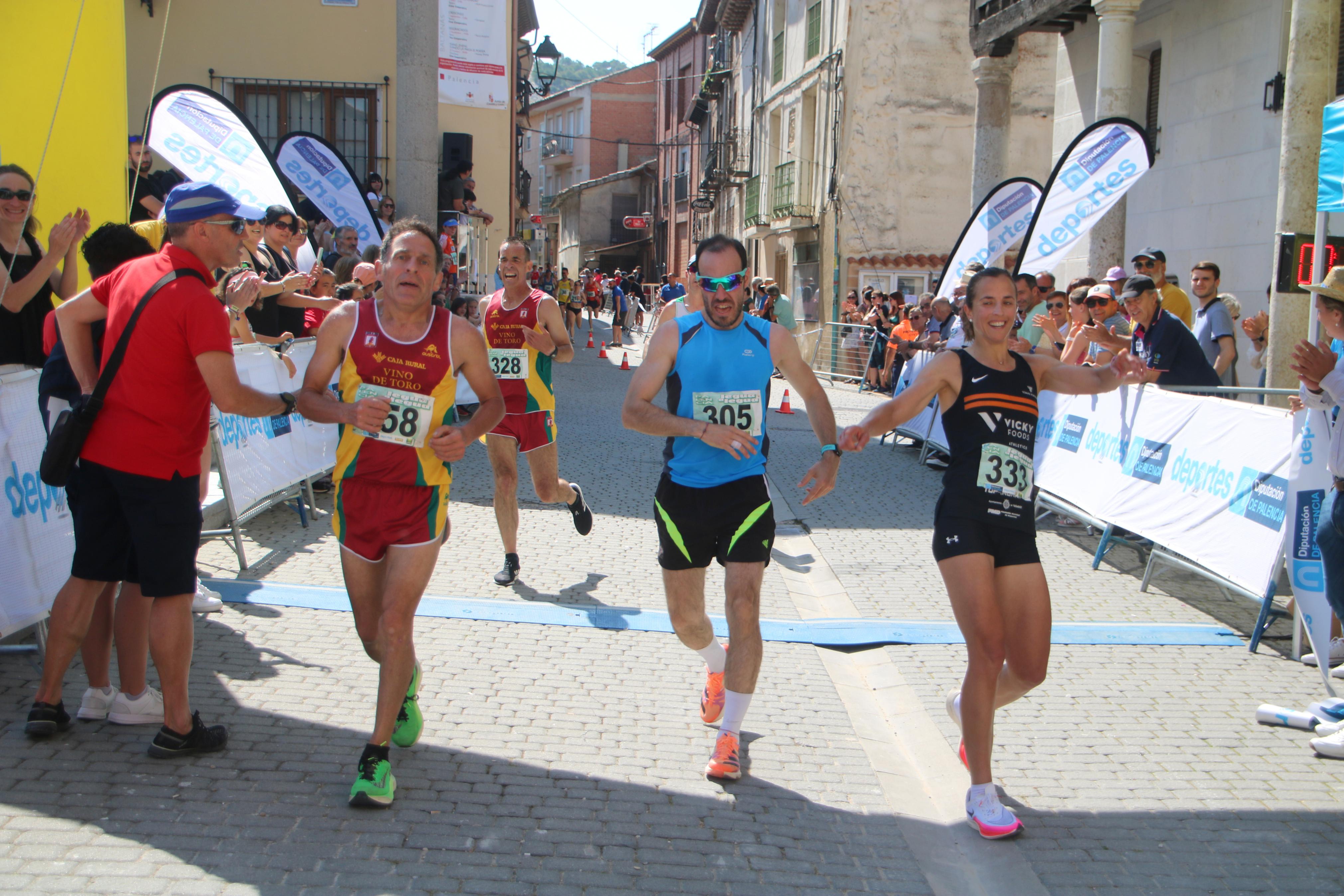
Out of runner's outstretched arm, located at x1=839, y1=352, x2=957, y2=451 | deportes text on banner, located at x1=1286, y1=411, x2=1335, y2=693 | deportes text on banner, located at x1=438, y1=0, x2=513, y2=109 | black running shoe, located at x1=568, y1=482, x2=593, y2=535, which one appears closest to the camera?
runner's outstretched arm, located at x1=839, y1=352, x2=957, y2=451

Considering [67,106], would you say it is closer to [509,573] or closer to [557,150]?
[509,573]

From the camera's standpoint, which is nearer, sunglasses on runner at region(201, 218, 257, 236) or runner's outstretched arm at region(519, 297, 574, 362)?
sunglasses on runner at region(201, 218, 257, 236)

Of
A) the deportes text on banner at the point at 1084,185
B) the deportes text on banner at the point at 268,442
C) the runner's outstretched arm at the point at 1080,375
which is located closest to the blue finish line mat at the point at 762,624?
the deportes text on banner at the point at 268,442

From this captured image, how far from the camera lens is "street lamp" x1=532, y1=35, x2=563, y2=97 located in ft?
86.5

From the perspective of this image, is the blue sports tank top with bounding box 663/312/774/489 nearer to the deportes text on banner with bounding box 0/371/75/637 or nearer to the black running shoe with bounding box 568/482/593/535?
the deportes text on banner with bounding box 0/371/75/637

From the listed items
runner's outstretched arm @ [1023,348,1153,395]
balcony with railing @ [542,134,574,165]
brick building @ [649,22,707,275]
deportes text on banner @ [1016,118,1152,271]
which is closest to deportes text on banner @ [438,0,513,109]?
deportes text on banner @ [1016,118,1152,271]

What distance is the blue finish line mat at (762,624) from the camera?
6031mm

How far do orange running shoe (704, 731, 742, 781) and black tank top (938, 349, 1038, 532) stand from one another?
117cm

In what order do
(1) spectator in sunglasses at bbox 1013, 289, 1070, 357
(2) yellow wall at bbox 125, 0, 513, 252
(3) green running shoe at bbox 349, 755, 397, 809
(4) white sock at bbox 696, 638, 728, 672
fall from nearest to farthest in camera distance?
(3) green running shoe at bbox 349, 755, 397, 809
(4) white sock at bbox 696, 638, 728, 672
(1) spectator in sunglasses at bbox 1013, 289, 1070, 357
(2) yellow wall at bbox 125, 0, 513, 252

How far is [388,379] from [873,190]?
24.4m

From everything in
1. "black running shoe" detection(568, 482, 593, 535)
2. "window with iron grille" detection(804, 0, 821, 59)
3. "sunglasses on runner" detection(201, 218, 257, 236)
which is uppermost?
"window with iron grille" detection(804, 0, 821, 59)

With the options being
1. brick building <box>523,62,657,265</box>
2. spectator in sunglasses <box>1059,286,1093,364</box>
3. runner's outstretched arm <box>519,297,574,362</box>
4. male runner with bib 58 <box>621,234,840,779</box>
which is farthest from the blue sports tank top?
brick building <box>523,62,657,265</box>

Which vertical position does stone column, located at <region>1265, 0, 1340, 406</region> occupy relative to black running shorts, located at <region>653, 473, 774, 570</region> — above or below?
above

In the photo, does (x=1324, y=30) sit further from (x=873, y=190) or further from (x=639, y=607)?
(x=873, y=190)
